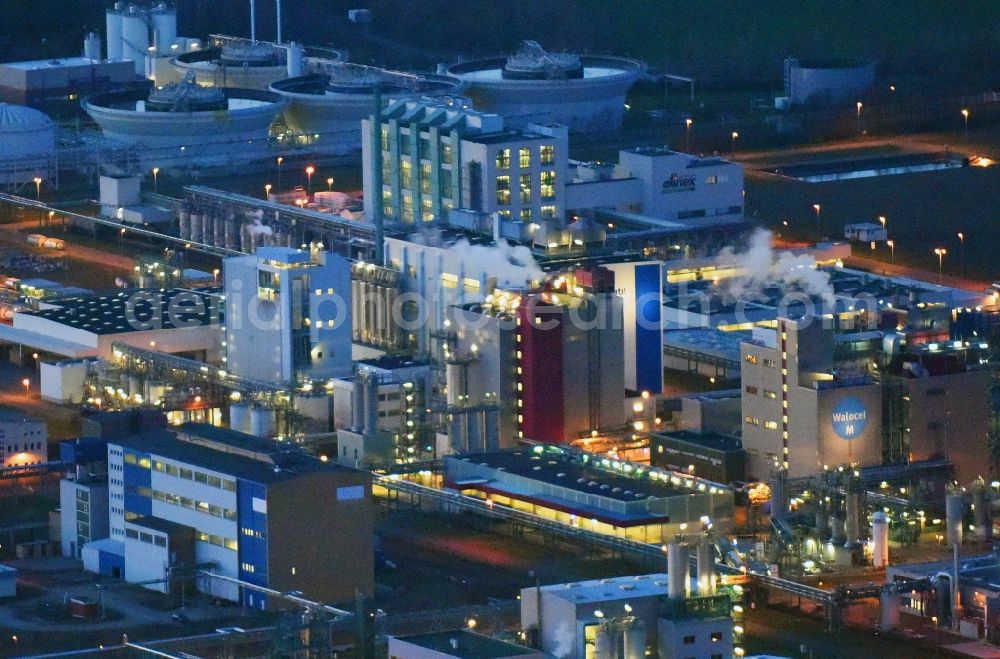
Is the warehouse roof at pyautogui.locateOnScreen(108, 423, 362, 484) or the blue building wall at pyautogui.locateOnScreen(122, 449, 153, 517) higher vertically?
the warehouse roof at pyautogui.locateOnScreen(108, 423, 362, 484)

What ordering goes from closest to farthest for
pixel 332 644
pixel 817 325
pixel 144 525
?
1. pixel 332 644
2. pixel 144 525
3. pixel 817 325

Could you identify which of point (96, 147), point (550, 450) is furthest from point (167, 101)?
point (550, 450)

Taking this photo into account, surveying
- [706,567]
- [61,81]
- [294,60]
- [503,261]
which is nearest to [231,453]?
[706,567]

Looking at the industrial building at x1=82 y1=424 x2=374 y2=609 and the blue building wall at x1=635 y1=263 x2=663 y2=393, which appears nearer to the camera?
the industrial building at x1=82 y1=424 x2=374 y2=609

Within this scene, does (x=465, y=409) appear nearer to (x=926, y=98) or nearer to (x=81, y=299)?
(x=81, y=299)

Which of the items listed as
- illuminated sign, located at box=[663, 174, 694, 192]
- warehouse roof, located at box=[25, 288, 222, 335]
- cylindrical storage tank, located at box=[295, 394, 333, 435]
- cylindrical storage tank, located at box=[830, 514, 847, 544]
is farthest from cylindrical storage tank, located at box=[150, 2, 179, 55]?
cylindrical storage tank, located at box=[830, 514, 847, 544]

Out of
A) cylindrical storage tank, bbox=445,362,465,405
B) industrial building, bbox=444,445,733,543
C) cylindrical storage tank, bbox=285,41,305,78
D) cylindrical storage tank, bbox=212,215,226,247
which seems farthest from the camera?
cylindrical storage tank, bbox=285,41,305,78

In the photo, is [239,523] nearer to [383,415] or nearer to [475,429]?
[475,429]

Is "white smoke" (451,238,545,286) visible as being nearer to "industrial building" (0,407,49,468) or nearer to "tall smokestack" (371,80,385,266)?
"tall smokestack" (371,80,385,266)
